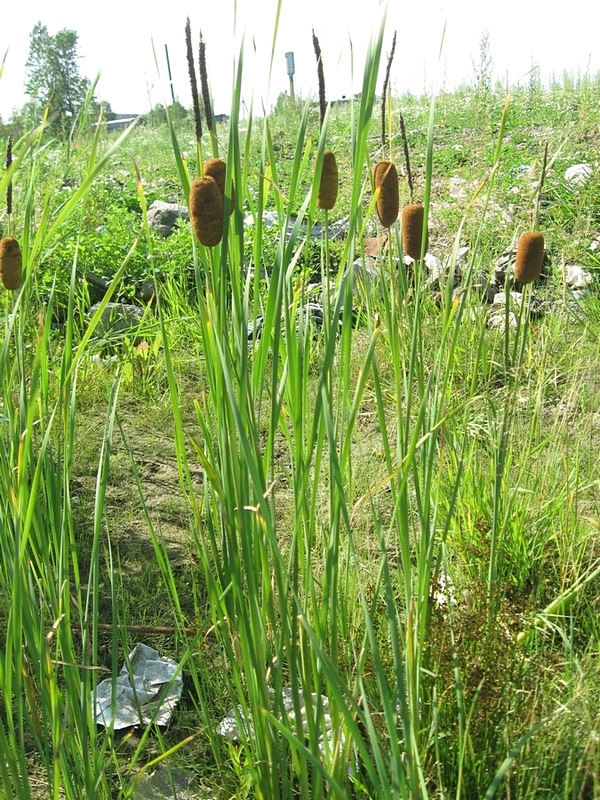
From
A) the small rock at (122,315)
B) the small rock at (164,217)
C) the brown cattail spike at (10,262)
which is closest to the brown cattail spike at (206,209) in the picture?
the brown cattail spike at (10,262)

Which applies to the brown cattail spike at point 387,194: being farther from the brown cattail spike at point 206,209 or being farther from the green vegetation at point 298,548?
the brown cattail spike at point 206,209

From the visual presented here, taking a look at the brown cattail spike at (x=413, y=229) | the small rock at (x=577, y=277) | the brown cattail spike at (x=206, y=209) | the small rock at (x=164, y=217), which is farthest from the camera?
the small rock at (x=164, y=217)

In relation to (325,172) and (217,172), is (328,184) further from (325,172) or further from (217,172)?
(217,172)

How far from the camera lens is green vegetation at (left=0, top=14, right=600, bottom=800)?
3.16 feet

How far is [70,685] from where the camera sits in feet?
3.48

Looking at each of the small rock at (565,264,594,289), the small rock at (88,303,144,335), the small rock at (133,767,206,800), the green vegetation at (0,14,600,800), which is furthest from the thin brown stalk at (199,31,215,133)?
the small rock at (565,264,594,289)

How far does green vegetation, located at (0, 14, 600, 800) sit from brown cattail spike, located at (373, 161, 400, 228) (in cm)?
5

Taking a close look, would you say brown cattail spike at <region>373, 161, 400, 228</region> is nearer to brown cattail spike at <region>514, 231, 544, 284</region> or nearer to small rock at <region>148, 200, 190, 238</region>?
brown cattail spike at <region>514, 231, 544, 284</region>

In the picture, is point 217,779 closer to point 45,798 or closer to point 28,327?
point 45,798

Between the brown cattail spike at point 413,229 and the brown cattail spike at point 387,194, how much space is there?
0.05 meters

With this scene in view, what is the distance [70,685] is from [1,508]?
11.2 inches

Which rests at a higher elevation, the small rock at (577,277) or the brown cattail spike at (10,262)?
the brown cattail spike at (10,262)

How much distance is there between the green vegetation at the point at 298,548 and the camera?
0.96 m

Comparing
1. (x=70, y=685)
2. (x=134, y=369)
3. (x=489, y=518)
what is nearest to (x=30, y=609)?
(x=70, y=685)
